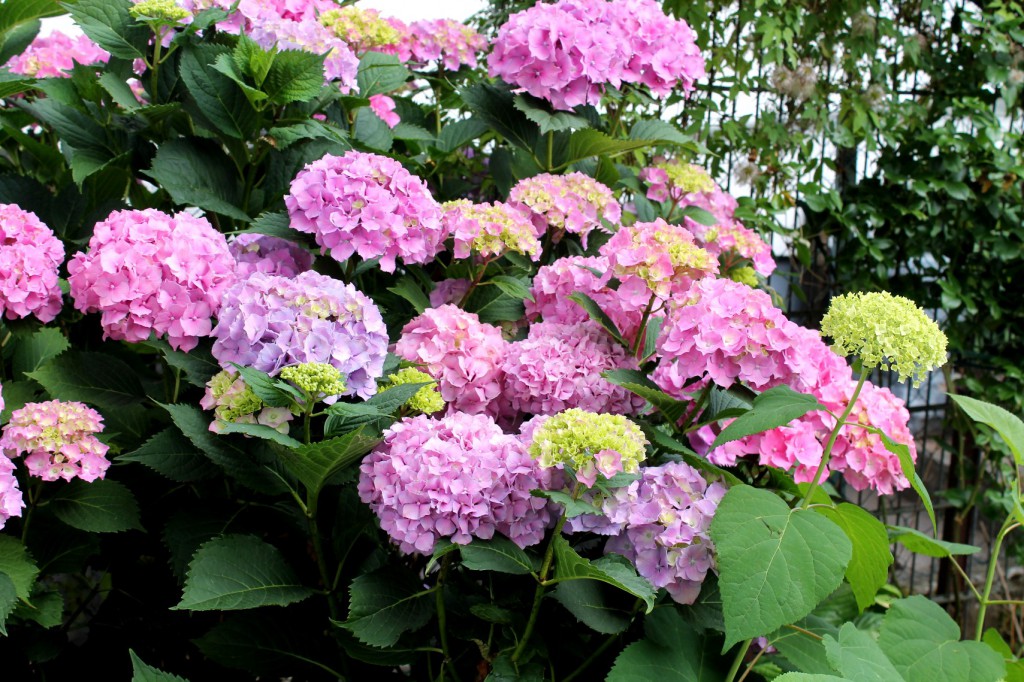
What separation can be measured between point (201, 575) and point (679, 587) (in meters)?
0.56

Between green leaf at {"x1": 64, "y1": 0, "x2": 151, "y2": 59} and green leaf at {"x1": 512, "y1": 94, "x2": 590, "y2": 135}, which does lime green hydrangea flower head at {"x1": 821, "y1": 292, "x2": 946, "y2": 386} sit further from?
green leaf at {"x1": 64, "y1": 0, "x2": 151, "y2": 59}

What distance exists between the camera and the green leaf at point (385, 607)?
1.06 m

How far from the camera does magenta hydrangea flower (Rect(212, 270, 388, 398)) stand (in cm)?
106

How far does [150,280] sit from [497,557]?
0.56 m

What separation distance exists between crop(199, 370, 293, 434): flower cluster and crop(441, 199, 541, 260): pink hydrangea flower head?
1.40 feet

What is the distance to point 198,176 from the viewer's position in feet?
4.53

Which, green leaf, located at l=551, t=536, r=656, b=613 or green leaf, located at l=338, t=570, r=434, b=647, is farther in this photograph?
green leaf, located at l=338, t=570, r=434, b=647

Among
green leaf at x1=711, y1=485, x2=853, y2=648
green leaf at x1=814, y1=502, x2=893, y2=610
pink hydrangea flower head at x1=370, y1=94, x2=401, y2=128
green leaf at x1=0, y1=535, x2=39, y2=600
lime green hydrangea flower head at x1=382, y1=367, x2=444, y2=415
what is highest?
pink hydrangea flower head at x1=370, y1=94, x2=401, y2=128

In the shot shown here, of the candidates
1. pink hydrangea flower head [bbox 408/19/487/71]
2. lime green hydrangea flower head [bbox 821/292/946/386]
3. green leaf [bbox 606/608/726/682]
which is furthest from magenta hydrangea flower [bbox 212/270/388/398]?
pink hydrangea flower head [bbox 408/19/487/71]

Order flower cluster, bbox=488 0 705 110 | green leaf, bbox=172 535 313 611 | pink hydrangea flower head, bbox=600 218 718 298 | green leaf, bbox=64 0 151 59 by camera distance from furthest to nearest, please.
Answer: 1. flower cluster, bbox=488 0 705 110
2. green leaf, bbox=64 0 151 59
3. pink hydrangea flower head, bbox=600 218 718 298
4. green leaf, bbox=172 535 313 611

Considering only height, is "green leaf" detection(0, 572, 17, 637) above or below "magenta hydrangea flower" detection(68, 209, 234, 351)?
below

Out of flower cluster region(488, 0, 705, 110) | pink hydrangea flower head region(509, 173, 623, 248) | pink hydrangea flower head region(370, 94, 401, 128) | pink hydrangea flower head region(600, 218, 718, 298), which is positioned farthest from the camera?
pink hydrangea flower head region(370, 94, 401, 128)

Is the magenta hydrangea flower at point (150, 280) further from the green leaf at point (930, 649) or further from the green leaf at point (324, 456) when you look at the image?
the green leaf at point (930, 649)

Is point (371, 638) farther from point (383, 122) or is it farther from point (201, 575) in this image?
point (383, 122)
